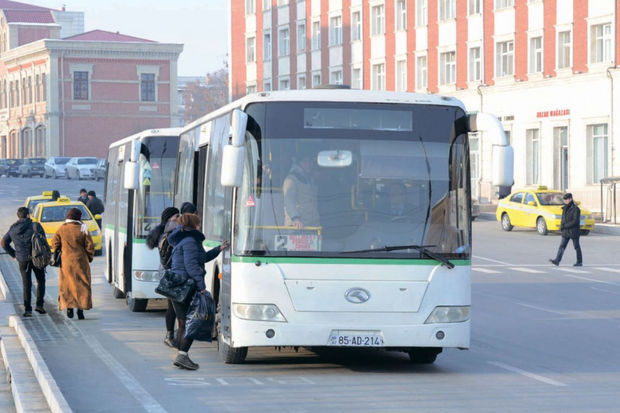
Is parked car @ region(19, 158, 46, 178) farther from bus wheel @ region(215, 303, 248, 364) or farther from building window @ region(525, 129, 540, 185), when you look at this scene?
bus wheel @ region(215, 303, 248, 364)

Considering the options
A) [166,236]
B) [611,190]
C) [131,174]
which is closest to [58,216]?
[131,174]

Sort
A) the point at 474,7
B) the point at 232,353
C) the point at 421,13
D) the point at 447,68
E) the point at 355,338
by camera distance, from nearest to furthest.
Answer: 1. the point at 355,338
2. the point at 232,353
3. the point at 474,7
4. the point at 447,68
5. the point at 421,13

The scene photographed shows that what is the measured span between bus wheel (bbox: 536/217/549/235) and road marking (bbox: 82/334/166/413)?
1116 inches

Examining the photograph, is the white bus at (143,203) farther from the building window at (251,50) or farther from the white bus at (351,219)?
the building window at (251,50)

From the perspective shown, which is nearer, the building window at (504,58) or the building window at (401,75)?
the building window at (504,58)

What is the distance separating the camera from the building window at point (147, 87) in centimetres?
10206

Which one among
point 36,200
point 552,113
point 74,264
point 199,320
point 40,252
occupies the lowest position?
point 199,320

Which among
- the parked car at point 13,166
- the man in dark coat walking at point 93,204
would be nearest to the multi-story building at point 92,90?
the parked car at point 13,166

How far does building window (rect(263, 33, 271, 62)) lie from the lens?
254 ft

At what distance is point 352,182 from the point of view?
12.4 meters

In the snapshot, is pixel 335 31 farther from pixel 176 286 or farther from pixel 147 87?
pixel 176 286

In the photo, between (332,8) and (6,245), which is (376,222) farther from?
(332,8)

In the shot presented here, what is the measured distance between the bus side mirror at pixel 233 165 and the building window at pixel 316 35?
60.1 meters

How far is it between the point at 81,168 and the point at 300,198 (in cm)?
7426
